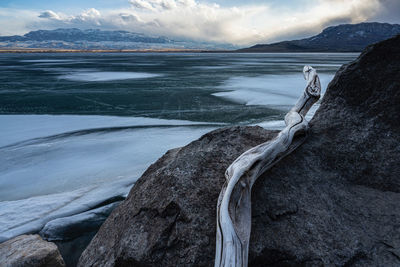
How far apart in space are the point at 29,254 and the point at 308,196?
2.28 m

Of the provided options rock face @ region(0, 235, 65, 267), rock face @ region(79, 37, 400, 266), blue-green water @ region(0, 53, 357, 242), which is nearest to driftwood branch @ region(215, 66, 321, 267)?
rock face @ region(79, 37, 400, 266)

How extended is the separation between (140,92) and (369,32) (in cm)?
22107

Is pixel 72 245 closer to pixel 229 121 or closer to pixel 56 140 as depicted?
pixel 56 140

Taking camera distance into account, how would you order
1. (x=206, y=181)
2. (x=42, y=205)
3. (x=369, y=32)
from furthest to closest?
(x=369, y=32) → (x=42, y=205) → (x=206, y=181)

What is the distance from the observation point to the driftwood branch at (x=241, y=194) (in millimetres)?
1662

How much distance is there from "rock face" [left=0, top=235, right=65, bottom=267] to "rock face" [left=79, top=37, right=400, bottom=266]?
34 cm

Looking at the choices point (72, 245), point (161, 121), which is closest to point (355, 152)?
point (72, 245)

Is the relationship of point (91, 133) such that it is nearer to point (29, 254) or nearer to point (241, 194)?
point (29, 254)

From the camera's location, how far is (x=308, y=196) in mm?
2264

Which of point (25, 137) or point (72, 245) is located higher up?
point (25, 137)

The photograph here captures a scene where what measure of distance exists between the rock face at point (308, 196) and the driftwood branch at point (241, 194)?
105mm

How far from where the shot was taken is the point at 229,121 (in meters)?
7.25

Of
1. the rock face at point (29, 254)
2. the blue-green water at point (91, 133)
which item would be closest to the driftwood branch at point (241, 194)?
the rock face at point (29, 254)

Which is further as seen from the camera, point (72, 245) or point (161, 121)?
point (161, 121)
